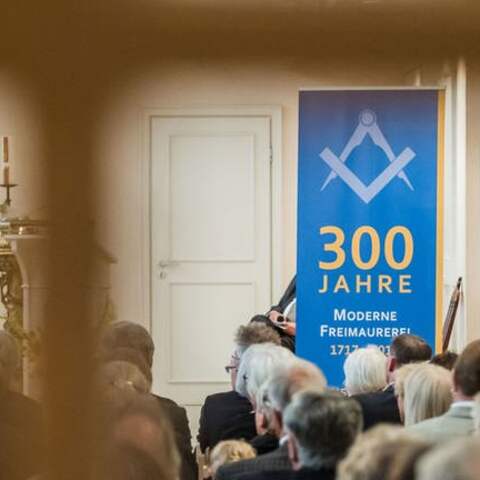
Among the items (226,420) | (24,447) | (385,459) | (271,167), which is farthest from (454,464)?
(271,167)

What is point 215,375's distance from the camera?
4.72 m

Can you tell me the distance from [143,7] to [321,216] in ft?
8.58

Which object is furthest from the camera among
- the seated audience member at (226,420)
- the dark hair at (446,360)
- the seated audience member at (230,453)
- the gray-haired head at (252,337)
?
the gray-haired head at (252,337)

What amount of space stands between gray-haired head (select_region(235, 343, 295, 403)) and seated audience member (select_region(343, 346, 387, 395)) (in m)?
0.19

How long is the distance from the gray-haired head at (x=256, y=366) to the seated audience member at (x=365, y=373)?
0.19 m

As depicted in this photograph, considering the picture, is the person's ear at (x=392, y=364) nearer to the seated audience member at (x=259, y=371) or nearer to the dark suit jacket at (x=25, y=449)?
→ the seated audience member at (x=259, y=371)

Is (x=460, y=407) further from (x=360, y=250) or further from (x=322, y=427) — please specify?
(x=360, y=250)

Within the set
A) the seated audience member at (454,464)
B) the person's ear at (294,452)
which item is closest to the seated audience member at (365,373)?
the person's ear at (294,452)

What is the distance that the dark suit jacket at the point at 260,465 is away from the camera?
171cm

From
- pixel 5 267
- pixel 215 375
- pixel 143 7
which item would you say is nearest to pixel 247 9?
pixel 143 7

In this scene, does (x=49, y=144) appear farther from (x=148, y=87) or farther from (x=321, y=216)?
(x=321, y=216)

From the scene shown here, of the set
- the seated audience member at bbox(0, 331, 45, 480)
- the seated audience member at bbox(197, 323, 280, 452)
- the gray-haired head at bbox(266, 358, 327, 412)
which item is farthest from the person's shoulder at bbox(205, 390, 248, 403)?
the seated audience member at bbox(0, 331, 45, 480)

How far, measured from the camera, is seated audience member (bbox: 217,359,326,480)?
5.80 ft

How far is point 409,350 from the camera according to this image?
8.38 ft
